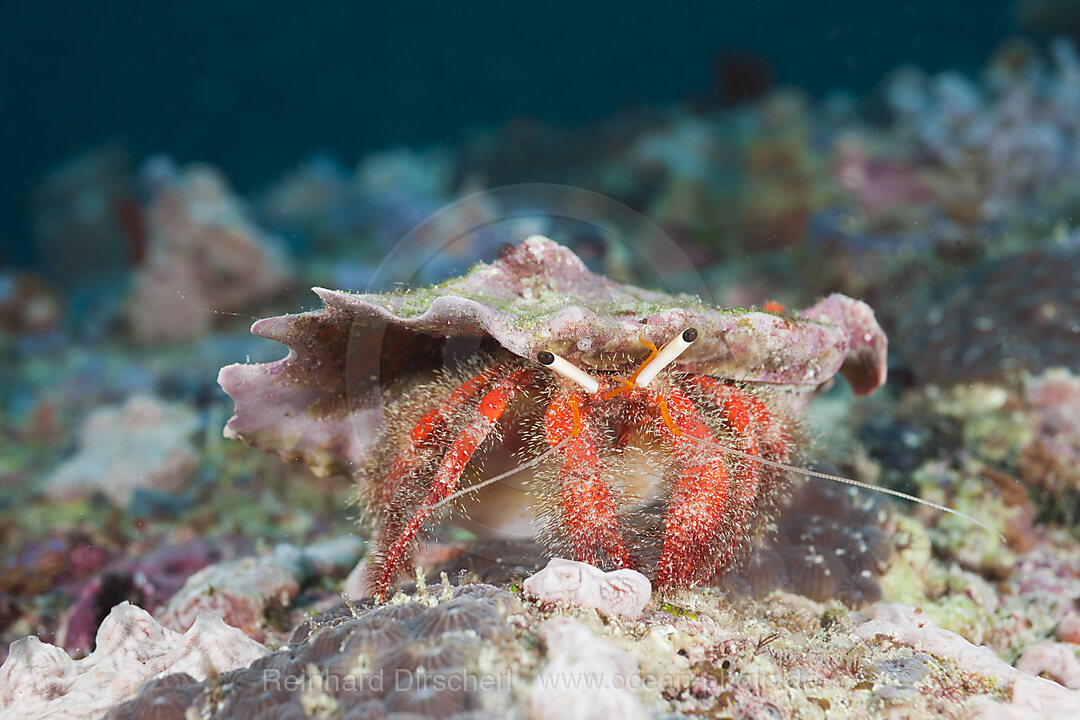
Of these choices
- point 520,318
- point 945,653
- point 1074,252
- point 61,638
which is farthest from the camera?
point 1074,252

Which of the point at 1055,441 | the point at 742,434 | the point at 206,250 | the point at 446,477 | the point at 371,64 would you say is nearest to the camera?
the point at 446,477

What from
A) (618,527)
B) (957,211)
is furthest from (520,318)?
(957,211)

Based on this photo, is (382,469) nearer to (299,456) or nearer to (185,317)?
(299,456)

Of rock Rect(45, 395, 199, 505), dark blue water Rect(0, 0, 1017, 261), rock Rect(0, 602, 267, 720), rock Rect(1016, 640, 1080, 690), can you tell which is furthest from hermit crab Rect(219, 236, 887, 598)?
dark blue water Rect(0, 0, 1017, 261)

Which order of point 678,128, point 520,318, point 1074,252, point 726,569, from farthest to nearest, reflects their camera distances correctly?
point 678,128 < point 1074,252 < point 726,569 < point 520,318

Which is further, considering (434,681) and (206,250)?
(206,250)

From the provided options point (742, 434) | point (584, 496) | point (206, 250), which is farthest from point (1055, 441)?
point (206, 250)

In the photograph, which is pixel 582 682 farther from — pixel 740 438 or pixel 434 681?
pixel 740 438
